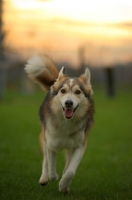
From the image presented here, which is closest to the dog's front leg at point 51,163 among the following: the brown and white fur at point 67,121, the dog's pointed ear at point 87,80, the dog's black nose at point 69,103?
the brown and white fur at point 67,121

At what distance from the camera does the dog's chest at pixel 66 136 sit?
238 inches

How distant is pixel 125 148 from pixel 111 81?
25072mm

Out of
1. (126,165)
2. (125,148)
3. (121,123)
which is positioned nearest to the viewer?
(126,165)

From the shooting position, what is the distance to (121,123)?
1659 centimetres

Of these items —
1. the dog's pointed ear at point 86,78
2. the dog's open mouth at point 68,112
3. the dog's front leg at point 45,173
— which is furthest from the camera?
the dog's pointed ear at point 86,78

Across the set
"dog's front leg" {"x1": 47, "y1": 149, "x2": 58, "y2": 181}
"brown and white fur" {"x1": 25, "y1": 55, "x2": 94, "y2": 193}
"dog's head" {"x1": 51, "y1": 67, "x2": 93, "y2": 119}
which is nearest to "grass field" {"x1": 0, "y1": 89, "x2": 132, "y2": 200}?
"dog's front leg" {"x1": 47, "y1": 149, "x2": 58, "y2": 181}

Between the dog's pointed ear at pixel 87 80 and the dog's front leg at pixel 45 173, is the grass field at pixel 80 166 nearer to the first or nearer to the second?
the dog's front leg at pixel 45 173

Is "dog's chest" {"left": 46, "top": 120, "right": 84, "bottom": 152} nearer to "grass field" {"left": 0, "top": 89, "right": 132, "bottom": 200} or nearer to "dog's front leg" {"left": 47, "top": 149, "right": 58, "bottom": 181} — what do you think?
"dog's front leg" {"left": 47, "top": 149, "right": 58, "bottom": 181}

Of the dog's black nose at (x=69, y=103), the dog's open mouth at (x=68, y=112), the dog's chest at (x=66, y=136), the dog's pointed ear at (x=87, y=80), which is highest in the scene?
the dog's pointed ear at (x=87, y=80)

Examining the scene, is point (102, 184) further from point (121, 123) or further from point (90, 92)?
point (121, 123)

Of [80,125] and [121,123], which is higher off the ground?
[80,125]

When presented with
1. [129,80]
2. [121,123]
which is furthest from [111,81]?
[129,80]

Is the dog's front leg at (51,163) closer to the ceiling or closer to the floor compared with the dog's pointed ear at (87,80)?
closer to the floor

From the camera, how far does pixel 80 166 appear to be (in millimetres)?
8594
